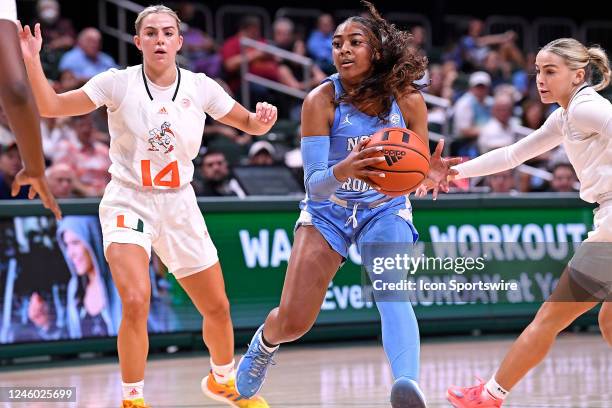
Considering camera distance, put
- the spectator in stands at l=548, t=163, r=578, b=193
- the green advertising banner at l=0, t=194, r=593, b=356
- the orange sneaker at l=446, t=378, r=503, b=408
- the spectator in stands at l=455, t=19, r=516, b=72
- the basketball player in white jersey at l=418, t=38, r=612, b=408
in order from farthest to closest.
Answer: the spectator in stands at l=455, t=19, r=516, b=72 < the spectator in stands at l=548, t=163, r=578, b=193 < the green advertising banner at l=0, t=194, r=593, b=356 < the orange sneaker at l=446, t=378, r=503, b=408 < the basketball player in white jersey at l=418, t=38, r=612, b=408

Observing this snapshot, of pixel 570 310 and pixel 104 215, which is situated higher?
pixel 104 215

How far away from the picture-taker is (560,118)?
20.2 feet

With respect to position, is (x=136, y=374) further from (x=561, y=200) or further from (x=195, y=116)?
(x=561, y=200)

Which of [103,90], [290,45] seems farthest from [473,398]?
[290,45]

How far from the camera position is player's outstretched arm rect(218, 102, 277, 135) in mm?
→ 6559

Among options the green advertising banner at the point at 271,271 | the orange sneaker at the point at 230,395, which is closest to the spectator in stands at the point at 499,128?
the green advertising banner at the point at 271,271

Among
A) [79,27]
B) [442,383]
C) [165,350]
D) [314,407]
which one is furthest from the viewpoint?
[79,27]

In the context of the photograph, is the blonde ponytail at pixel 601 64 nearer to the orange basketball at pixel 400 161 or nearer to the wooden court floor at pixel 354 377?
the orange basketball at pixel 400 161

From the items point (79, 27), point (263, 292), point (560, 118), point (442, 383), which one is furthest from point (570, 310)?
Result: point (79, 27)

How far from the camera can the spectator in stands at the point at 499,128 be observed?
14.3 metres

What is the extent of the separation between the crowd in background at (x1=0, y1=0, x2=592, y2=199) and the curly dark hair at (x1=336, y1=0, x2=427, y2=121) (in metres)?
5.52

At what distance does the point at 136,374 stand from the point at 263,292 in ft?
14.8

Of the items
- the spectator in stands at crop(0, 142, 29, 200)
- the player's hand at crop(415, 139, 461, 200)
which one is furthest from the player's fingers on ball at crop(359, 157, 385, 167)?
the spectator in stands at crop(0, 142, 29, 200)

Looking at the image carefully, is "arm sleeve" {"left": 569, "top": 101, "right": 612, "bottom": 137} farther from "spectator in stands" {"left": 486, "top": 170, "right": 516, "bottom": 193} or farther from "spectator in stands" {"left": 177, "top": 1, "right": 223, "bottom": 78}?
"spectator in stands" {"left": 177, "top": 1, "right": 223, "bottom": 78}
